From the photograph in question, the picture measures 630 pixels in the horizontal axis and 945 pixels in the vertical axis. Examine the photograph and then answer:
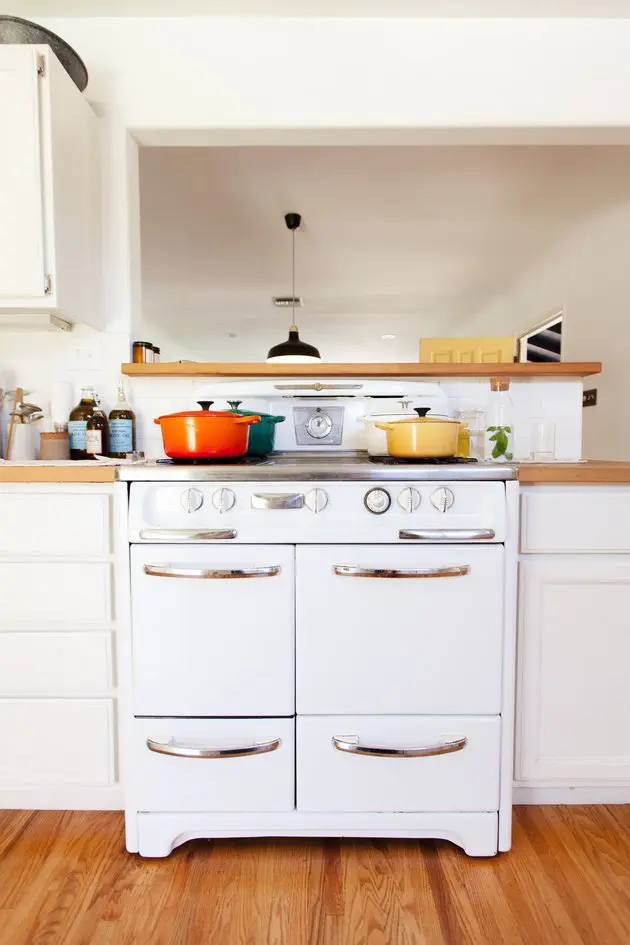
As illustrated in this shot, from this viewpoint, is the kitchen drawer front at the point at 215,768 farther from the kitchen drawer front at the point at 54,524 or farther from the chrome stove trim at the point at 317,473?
the chrome stove trim at the point at 317,473

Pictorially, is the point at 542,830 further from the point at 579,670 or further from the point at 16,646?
the point at 16,646

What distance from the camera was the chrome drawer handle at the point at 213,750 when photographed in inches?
46.7

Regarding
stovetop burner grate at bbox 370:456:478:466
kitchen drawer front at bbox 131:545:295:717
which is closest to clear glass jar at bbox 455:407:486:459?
stovetop burner grate at bbox 370:456:478:466

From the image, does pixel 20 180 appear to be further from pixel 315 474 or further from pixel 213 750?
pixel 213 750

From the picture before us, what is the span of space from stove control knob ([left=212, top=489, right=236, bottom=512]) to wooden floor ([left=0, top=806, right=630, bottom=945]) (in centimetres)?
84

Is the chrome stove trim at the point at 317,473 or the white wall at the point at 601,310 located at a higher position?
A: the white wall at the point at 601,310

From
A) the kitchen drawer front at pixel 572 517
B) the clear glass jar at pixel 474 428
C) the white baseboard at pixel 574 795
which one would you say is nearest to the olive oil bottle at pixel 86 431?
the clear glass jar at pixel 474 428

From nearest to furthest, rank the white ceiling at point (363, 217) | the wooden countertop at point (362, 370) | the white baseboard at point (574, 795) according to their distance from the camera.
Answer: the white baseboard at point (574, 795) < the wooden countertop at point (362, 370) < the white ceiling at point (363, 217)

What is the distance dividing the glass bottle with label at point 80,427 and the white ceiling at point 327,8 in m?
1.26

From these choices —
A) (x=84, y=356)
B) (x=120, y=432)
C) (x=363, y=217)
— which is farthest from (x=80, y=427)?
(x=363, y=217)

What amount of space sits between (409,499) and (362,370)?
777 millimetres

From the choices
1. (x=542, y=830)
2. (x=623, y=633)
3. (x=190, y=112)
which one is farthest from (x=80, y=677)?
(x=190, y=112)

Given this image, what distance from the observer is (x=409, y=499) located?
3.87 ft

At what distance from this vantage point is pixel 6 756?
1.34 m
